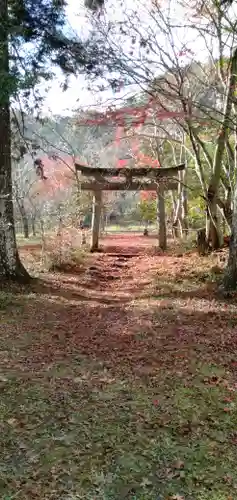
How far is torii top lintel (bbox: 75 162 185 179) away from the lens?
460 inches

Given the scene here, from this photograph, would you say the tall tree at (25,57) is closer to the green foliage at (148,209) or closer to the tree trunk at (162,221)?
the tree trunk at (162,221)

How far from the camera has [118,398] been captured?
3.59 m

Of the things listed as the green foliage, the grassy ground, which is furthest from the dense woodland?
the green foliage

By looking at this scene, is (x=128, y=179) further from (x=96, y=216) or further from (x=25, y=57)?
(x=25, y=57)

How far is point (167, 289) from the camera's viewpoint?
7402 millimetres

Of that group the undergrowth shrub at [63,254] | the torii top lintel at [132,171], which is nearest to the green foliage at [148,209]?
the torii top lintel at [132,171]

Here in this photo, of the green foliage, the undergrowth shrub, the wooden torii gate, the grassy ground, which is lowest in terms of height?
the grassy ground

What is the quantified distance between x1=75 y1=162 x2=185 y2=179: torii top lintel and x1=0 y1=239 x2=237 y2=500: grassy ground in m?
5.64

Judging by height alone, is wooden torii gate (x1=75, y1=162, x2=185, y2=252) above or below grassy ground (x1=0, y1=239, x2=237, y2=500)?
above

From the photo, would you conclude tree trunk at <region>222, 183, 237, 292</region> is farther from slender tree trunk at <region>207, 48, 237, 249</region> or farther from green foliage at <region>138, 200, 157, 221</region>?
green foliage at <region>138, 200, 157, 221</region>

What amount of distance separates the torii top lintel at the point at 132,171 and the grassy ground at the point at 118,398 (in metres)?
5.64

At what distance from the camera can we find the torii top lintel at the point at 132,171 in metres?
11.7

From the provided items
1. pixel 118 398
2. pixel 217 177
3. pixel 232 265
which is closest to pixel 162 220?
pixel 217 177

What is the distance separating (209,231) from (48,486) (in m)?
8.05
